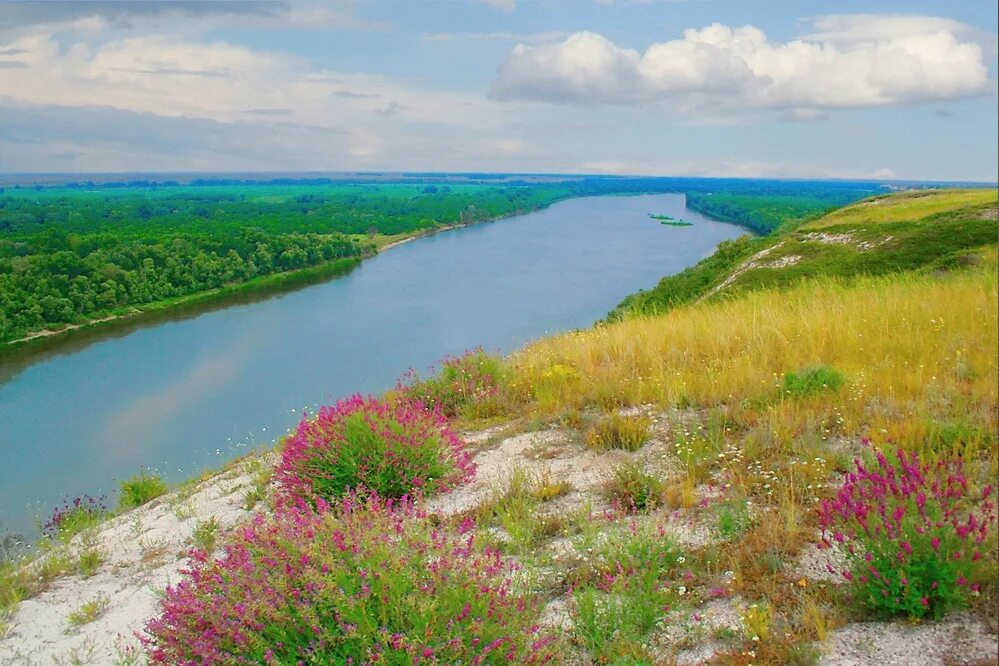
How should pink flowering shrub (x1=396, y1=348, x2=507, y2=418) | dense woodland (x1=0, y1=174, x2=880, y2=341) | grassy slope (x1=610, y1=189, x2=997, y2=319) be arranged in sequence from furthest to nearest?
dense woodland (x1=0, y1=174, x2=880, y2=341) → grassy slope (x1=610, y1=189, x2=997, y2=319) → pink flowering shrub (x1=396, y1=348, x2=507, y2=418)

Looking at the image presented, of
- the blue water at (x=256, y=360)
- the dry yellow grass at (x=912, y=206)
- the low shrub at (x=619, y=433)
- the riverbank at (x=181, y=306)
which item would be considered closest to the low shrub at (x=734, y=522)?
the low shrub at (x=619, y=433)

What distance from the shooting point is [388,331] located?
125ft

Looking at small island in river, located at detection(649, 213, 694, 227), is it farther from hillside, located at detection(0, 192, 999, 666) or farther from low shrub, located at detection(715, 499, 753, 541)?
low shrub, located at detection(715, 499, 753, 541)

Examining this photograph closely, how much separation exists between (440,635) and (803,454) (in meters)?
2.56

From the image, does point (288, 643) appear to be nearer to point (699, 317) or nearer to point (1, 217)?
point (699, 317)

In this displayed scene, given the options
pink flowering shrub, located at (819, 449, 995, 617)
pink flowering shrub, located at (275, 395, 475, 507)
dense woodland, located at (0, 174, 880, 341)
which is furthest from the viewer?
dense woodland, located at (0, 174, 880, 341)

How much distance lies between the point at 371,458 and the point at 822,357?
12.0 ft

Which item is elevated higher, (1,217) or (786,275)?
(1,217)

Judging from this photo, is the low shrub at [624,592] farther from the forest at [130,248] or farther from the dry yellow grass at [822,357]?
the forest at [130,248]

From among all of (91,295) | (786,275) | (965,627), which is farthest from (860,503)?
(91,295)

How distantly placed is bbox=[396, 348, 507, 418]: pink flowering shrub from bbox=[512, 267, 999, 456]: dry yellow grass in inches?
12.1

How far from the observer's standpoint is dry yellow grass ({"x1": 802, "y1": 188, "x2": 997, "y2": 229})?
86.9ft

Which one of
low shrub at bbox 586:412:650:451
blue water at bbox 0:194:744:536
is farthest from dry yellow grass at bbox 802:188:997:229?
low shrub at bbox 586:412:650:451

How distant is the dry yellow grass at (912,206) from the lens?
1043 inches
